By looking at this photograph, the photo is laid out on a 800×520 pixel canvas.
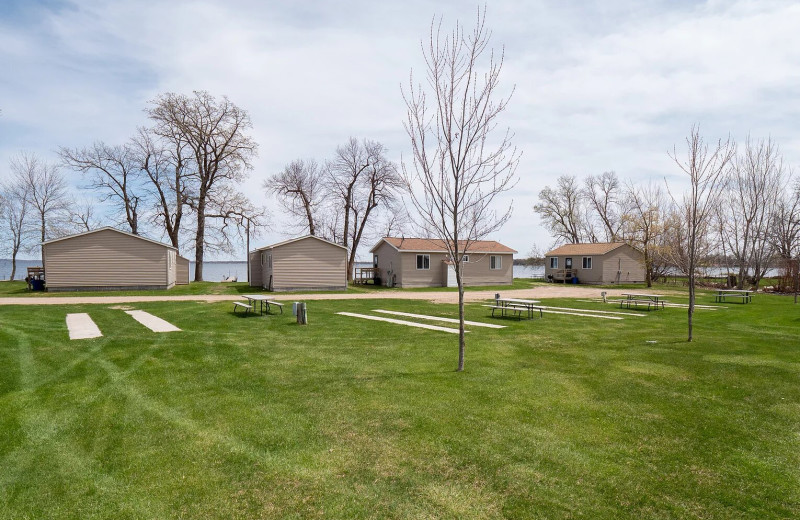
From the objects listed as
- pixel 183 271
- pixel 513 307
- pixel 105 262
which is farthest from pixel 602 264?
pixel 105 262

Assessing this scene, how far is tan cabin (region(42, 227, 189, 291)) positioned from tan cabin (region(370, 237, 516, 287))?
15008 mm

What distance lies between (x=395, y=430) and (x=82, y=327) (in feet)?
33.7

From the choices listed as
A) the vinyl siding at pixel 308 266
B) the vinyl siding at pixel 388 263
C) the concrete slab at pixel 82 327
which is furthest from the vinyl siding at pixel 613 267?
the concrete slab at pixel 82 327

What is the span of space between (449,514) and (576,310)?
1457cm

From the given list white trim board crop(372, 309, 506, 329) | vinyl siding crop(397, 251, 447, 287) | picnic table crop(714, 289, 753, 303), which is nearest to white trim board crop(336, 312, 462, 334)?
white trim board crop(372, 309, 506, 329)

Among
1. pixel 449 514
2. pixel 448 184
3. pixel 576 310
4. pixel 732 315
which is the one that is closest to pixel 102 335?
pixel 448 184

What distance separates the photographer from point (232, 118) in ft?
111

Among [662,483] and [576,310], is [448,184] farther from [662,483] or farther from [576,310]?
[576,310]

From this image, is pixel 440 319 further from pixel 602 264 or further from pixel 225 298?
pixel 602 264

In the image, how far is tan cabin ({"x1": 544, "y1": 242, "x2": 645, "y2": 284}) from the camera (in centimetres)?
3819

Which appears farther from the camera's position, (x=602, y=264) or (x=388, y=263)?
(x=602, y=264)

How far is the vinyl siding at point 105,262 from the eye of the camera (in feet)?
78.6

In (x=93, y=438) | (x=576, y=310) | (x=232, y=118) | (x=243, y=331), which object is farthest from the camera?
(x=232, y=118)

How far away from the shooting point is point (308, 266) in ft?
89.5
